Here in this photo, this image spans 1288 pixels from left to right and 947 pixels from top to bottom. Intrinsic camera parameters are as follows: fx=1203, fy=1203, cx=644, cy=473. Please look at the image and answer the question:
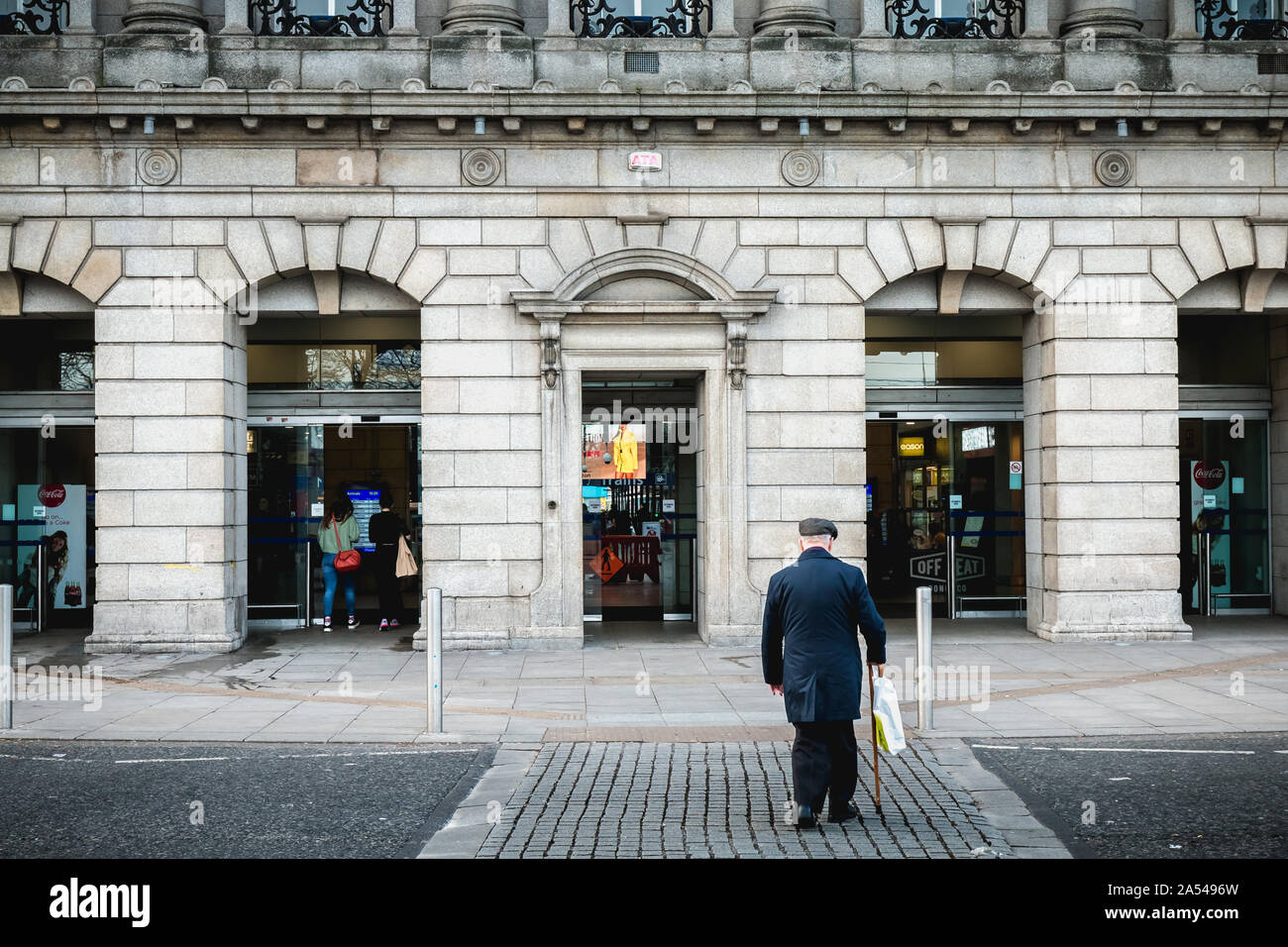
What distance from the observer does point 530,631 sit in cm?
1479

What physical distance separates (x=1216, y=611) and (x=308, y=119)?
567 inches

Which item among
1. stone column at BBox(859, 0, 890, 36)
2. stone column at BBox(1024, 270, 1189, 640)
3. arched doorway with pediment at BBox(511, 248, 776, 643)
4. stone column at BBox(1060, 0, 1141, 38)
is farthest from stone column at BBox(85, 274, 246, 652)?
stone column at BBox(1060, 0, 1141, 38)

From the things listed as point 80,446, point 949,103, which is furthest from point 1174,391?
point 80,446

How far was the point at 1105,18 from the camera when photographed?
50.1ft

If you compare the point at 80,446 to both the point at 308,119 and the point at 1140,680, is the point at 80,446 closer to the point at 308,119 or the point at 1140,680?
the point at 308,119

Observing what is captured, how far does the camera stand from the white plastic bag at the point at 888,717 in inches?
280

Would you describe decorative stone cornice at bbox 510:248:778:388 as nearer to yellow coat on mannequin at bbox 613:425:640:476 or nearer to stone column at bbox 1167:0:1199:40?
yellow coat on mannequin at bbox 613:425:640:476

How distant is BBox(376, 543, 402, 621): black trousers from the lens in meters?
16.7

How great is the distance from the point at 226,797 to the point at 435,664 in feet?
7.55

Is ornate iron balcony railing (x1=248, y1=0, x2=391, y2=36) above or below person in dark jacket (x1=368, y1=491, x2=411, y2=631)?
above

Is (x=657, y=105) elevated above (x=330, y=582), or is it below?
above

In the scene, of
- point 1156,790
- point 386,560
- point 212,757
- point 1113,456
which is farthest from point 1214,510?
point 212,757

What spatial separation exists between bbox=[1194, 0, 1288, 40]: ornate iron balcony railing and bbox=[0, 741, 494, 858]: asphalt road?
521 inches

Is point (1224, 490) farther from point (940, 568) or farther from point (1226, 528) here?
point (940, 568)
